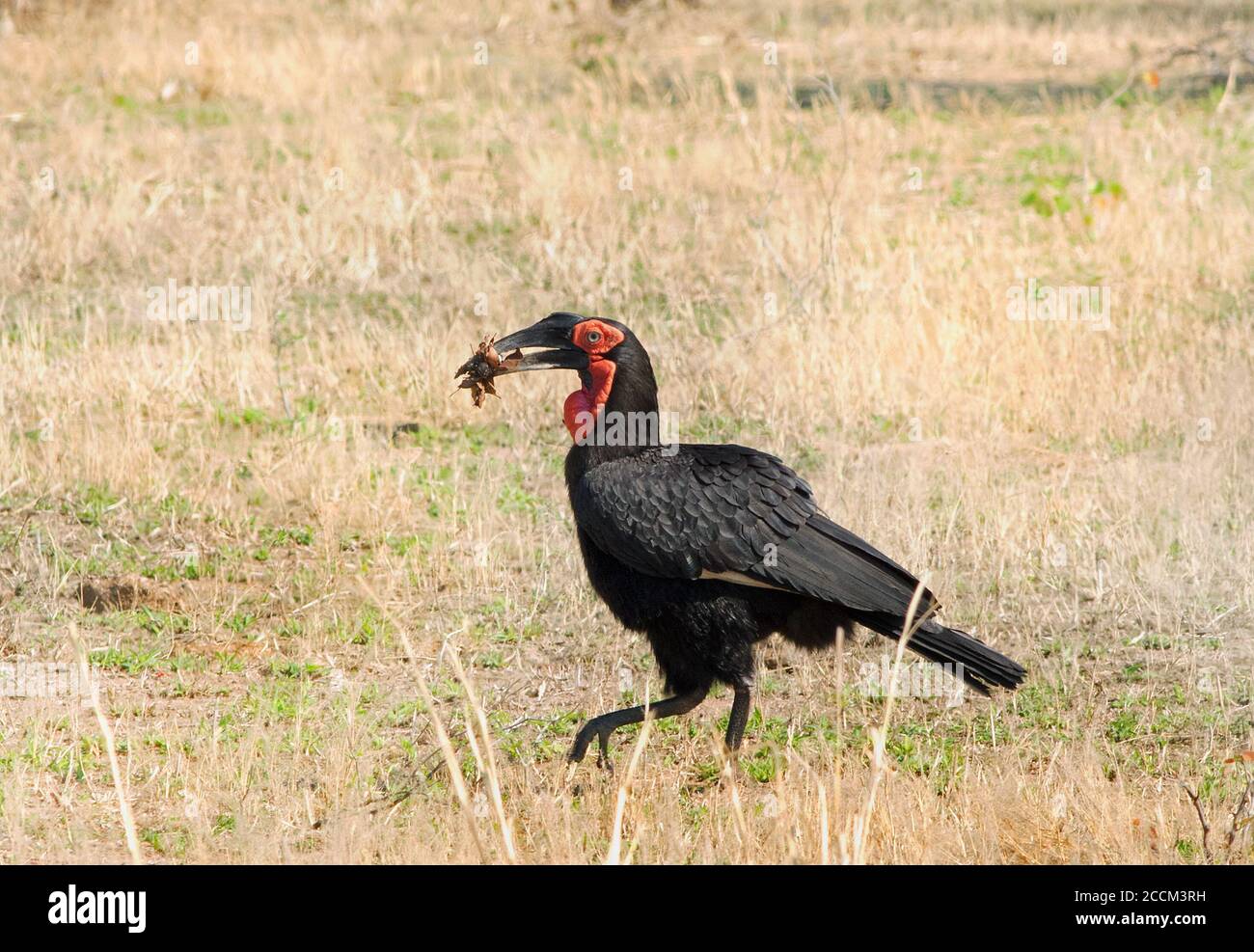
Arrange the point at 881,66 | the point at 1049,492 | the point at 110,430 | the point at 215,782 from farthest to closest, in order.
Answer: the point at 881,66, the point at 110,430, the point at 1049,492, the point at 215,782

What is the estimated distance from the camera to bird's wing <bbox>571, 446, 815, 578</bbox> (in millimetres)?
4840

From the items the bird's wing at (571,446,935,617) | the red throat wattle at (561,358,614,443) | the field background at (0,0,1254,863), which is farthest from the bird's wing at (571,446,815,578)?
the field background at (0,0,1254,863)

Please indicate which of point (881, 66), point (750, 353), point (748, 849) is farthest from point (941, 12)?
point (748, 849)

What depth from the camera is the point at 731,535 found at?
4.84m

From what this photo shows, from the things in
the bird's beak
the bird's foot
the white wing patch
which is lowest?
the bird's foot

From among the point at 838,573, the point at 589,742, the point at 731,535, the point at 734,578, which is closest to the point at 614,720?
the point at 589,742

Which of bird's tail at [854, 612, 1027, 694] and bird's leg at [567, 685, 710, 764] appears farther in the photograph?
bird's leg at [567, 685, 710, 764]

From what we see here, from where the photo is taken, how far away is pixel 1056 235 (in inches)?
412

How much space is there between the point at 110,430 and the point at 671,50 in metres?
9.89

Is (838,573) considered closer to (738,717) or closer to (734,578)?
(734,578)

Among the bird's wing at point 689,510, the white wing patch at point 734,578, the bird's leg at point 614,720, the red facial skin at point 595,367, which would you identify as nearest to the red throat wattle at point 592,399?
the red facial skin at point 595,367

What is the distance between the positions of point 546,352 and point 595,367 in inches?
7.3

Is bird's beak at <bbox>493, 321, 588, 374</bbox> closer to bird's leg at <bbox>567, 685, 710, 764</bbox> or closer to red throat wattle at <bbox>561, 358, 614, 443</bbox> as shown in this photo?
red throat wattle at <bbox>561, 358, 614, 443</bbox>

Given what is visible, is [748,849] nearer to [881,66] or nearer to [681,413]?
[681,413]
